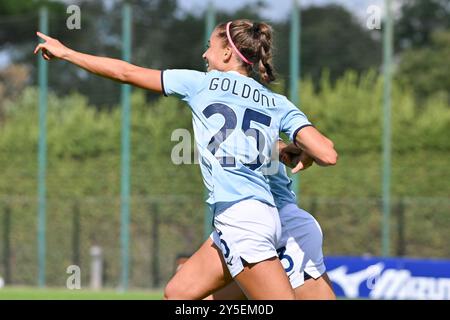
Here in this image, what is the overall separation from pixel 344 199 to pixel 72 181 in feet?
17.4

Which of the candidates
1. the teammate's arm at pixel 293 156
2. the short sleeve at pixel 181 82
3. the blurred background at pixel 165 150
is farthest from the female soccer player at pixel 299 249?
the blurred background at pixel 165 150

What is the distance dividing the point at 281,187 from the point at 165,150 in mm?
12770

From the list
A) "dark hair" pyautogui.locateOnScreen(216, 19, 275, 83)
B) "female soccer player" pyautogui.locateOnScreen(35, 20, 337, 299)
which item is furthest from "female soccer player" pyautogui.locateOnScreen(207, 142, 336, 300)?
"dark hair" pyautogui.locateOnScreen(216, 19, 275, 83)

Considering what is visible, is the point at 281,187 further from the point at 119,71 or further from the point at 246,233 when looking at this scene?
the point at 119,71

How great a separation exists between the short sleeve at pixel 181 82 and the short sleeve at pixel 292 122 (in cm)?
47

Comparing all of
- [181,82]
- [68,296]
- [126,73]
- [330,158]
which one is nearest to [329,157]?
[330,158]

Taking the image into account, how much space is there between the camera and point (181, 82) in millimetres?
5133

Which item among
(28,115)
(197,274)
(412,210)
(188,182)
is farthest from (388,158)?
(197,274)

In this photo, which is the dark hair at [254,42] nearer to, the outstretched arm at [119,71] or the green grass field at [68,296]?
the outstretched arm at [119,71]

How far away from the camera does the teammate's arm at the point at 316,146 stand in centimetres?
493

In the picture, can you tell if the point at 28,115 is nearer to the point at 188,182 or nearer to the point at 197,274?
the point at 188,182
